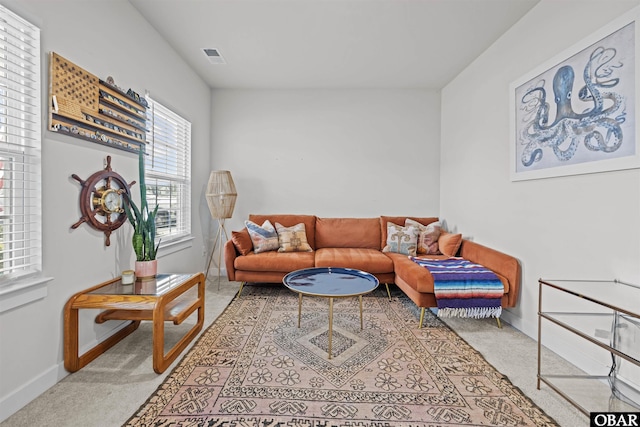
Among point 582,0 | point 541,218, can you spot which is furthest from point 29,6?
point 541,218

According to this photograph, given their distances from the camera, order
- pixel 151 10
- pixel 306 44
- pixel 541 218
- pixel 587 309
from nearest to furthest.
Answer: pixel 587 309, pixel 541 218, pixel 151 10, pixel 306 44

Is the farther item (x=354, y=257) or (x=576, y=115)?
(x=354, y=257)

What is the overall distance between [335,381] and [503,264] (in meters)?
1.81

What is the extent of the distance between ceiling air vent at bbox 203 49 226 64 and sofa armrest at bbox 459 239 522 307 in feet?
11.6

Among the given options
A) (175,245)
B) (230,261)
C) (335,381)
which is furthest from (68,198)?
(335,381)

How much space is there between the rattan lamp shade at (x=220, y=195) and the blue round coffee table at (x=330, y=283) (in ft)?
5.37

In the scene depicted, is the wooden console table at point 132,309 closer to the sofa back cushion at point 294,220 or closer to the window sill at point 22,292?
the window sill at point 22,292

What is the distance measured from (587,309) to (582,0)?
2115 mm

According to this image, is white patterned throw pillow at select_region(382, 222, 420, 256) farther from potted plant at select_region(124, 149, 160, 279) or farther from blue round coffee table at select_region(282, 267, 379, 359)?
potted plant at select_region(124, 149, 160, 279)

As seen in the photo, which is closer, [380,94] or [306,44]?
[306,44]

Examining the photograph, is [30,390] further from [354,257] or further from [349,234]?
[349,234]

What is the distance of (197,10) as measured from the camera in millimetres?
2342

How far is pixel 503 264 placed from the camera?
2438 millimetres

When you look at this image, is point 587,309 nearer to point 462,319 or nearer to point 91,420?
point 462,319
